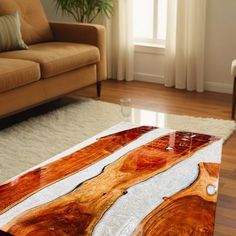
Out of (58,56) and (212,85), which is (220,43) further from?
(58,56)

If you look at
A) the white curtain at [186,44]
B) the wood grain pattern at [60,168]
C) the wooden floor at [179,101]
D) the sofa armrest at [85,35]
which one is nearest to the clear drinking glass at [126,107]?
the wood grain pattern at [60,168]

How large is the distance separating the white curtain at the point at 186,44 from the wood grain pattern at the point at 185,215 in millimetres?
2750

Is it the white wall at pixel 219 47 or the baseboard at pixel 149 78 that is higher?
the white wall at pixel 219 47

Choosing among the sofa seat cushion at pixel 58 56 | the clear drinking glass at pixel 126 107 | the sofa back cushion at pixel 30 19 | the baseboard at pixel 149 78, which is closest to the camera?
the clear drinking glass at pixel 126 107

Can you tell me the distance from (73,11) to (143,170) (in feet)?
11.2

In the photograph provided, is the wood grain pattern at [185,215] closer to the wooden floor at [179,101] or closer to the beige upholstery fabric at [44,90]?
the wooden floor at [179,101]

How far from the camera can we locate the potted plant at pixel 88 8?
4.65m

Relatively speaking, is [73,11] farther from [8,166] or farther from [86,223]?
[86,223]

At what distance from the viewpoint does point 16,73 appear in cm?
336

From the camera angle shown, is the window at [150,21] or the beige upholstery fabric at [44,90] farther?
the window at [150,21]

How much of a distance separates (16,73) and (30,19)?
1125 mm

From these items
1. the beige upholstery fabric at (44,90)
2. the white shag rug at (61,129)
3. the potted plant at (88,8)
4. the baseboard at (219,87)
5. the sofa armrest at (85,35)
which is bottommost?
the white shag rug at (61,129)

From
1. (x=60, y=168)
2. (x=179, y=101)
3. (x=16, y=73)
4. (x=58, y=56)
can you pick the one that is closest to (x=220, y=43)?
(x=179, y=101)

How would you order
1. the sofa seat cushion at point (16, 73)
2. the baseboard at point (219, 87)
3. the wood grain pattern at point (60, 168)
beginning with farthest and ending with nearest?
the baseboard at point (219, 87)
the sofa seat cushion at point (16, 73)
the wood grain pattern at point (60, 168)
